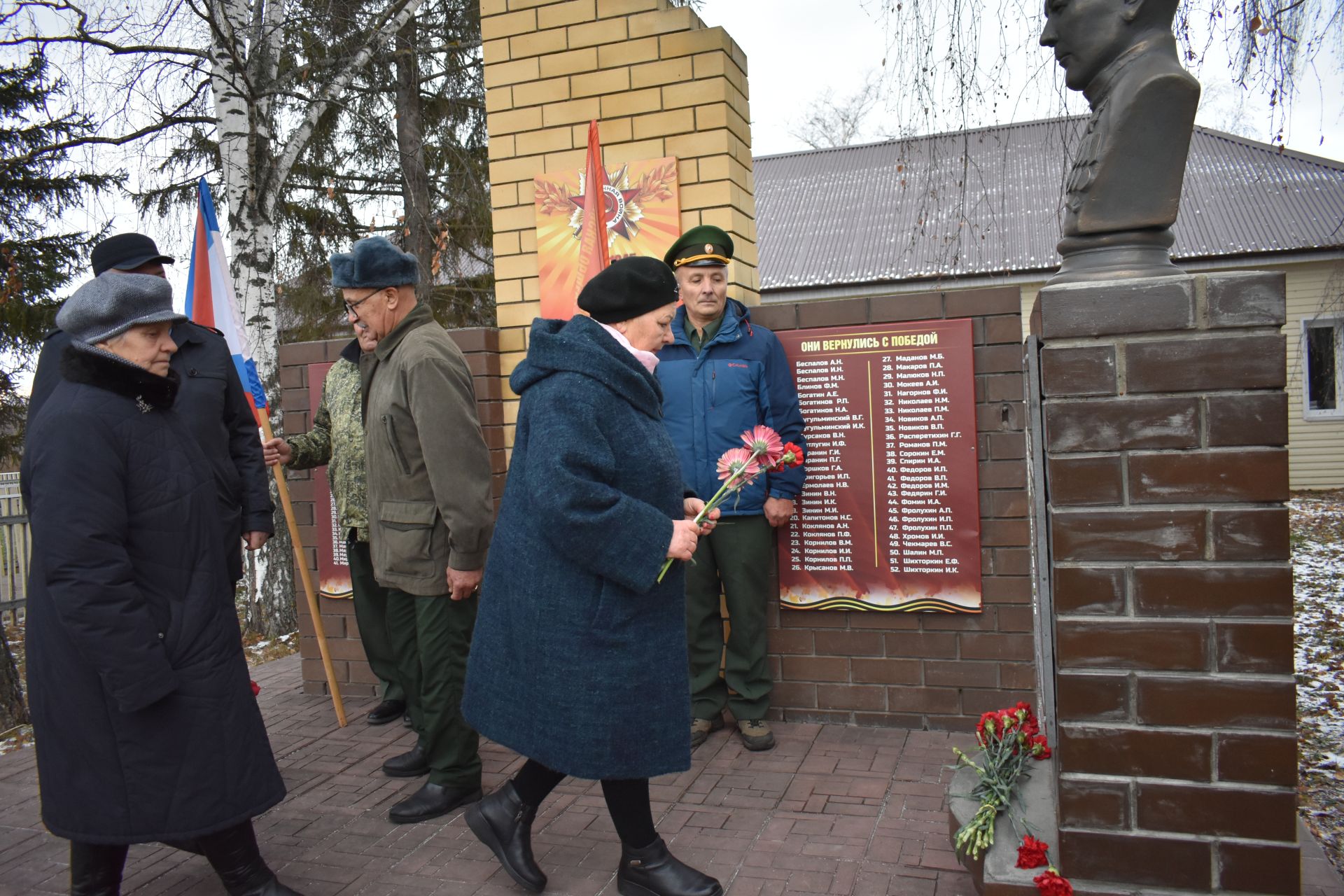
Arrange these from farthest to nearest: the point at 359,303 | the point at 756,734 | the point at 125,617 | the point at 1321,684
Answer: the point at 1321,684
the point at 756,734
the point at 359,303
the point at 125,617

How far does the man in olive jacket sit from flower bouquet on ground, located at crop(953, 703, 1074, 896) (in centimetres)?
188

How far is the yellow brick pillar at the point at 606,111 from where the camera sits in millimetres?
4852

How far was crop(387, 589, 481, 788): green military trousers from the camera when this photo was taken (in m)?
3.80

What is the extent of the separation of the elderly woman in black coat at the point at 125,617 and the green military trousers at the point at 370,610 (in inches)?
53.5

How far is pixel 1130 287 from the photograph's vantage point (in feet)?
7.56

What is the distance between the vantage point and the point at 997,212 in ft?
57.3

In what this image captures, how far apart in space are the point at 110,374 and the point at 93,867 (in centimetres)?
142

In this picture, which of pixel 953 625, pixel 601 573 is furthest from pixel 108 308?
pixel 953 625

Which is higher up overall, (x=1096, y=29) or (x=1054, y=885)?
(x=1096, y=29)

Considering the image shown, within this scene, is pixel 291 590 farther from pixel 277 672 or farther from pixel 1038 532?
pixel 1038 532

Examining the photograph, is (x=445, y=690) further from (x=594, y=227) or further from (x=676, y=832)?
(x=594, y=227)

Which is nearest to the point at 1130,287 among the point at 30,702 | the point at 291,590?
the point at 30,702

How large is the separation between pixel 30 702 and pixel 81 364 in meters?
1.01

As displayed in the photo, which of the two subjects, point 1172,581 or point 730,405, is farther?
point 730,405
